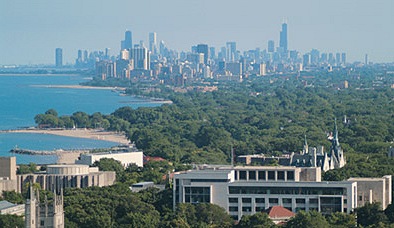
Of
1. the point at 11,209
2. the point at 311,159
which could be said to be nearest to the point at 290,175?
the point at 311,159

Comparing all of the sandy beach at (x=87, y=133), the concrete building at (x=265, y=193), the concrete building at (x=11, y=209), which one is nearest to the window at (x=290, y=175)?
the concrete building at (x=265, y=193)

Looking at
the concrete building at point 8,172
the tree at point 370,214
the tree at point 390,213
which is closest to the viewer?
the tree at point 390,213

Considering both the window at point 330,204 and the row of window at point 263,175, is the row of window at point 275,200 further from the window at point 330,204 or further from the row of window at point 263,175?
the row of window at point 263,175

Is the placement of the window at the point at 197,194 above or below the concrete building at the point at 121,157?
above

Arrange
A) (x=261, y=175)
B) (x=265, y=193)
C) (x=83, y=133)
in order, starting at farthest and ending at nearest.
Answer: (x=83, y=133), (x=261, y=175), (x=265, y=193)

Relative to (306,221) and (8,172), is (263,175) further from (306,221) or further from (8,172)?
(8,172)

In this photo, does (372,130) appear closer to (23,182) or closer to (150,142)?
(150,142)
